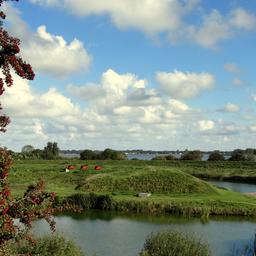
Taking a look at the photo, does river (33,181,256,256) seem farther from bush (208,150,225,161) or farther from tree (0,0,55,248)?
bush (208,150,225,161)

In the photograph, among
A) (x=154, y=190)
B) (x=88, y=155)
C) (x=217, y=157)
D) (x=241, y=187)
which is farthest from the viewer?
(x=217, y=157)

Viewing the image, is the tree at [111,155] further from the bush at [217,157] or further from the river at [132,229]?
the river at [132,229]

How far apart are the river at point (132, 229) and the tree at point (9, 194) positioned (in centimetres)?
2780

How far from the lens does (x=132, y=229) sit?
4859cm

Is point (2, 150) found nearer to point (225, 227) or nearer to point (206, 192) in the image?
point (225, 227)

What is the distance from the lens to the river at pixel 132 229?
3984 centimetres

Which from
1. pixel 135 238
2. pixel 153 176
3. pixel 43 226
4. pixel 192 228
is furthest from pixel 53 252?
pixel 153 176

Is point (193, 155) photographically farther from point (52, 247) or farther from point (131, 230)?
point (52, 247)

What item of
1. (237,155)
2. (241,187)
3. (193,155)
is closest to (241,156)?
(237,155)

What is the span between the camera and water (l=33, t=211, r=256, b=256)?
131ft

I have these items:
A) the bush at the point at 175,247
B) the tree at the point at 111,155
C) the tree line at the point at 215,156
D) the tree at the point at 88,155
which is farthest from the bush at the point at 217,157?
the bush at the point at 175,247

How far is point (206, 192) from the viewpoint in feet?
237

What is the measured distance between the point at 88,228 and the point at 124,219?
22.3 feet

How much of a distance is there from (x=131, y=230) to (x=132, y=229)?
573 millimetres
